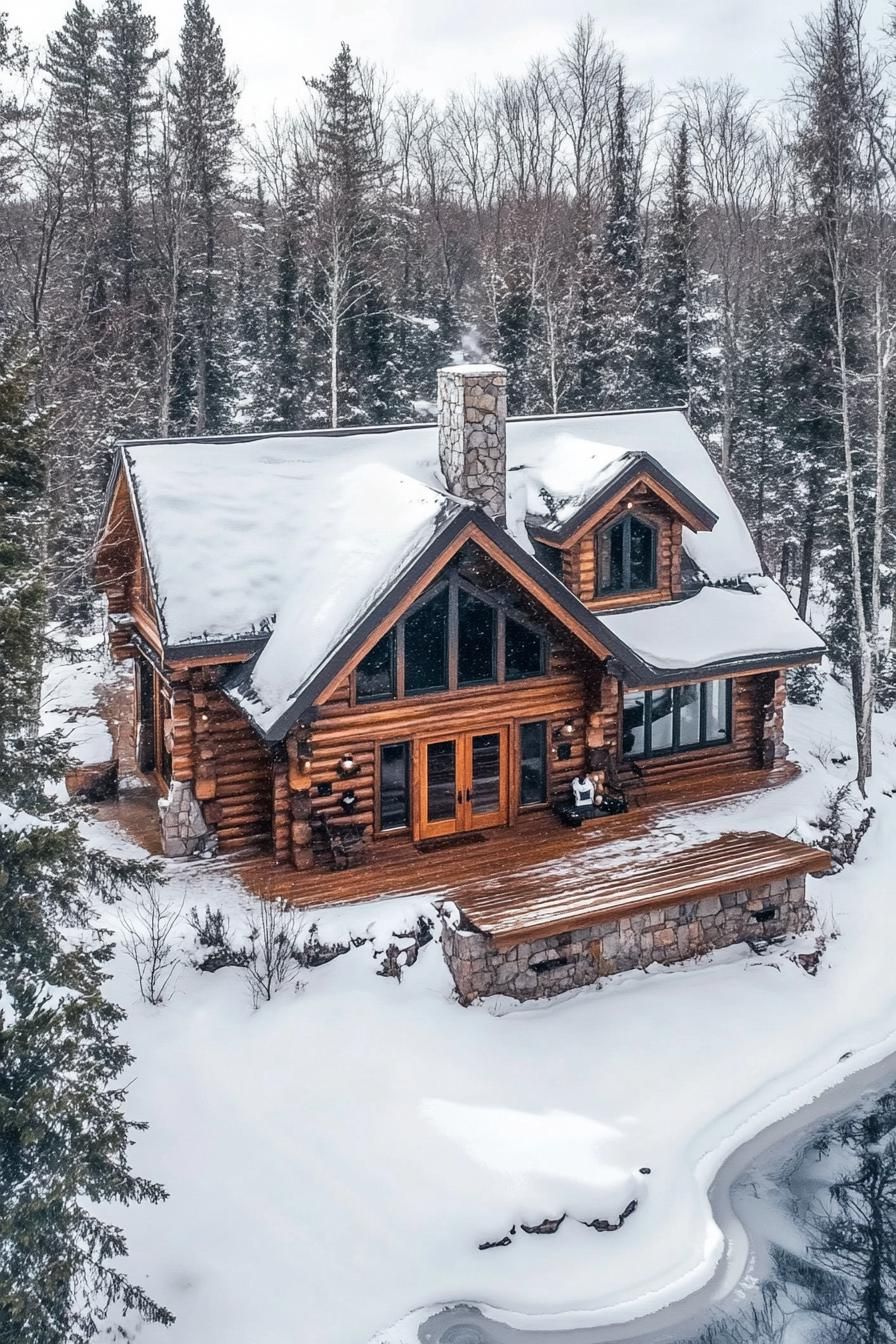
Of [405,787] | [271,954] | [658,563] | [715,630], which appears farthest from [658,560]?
[271,954]

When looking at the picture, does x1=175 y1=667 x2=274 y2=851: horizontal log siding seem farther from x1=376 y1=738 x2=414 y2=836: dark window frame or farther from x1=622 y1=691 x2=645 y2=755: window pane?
x1=622 y1=691 x2=645 y2=755: window pane

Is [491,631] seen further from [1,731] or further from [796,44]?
[796,44]

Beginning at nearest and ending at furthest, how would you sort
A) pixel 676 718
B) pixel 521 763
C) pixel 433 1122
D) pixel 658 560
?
pixel 433 1122 < pixel 521 763 < pixel 658 560 < pixel 676 718

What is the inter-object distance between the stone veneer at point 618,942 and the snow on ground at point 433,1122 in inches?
8.9

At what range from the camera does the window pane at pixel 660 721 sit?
18.5 m

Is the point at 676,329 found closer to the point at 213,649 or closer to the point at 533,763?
the point at 533,763

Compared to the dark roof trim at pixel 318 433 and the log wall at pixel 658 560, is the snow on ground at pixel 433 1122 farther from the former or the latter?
the dark roof trim at pixel 318 433

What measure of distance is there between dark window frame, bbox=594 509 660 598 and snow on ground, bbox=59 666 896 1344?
6.08 meters

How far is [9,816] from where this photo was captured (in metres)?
8.46

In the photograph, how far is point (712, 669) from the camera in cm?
1764

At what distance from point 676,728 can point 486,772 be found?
3.87 meters

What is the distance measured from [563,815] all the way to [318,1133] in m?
6.53

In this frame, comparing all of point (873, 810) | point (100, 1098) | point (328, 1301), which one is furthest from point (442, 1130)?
point (873, 810)

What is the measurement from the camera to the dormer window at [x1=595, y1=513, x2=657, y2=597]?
18141 millimetres
